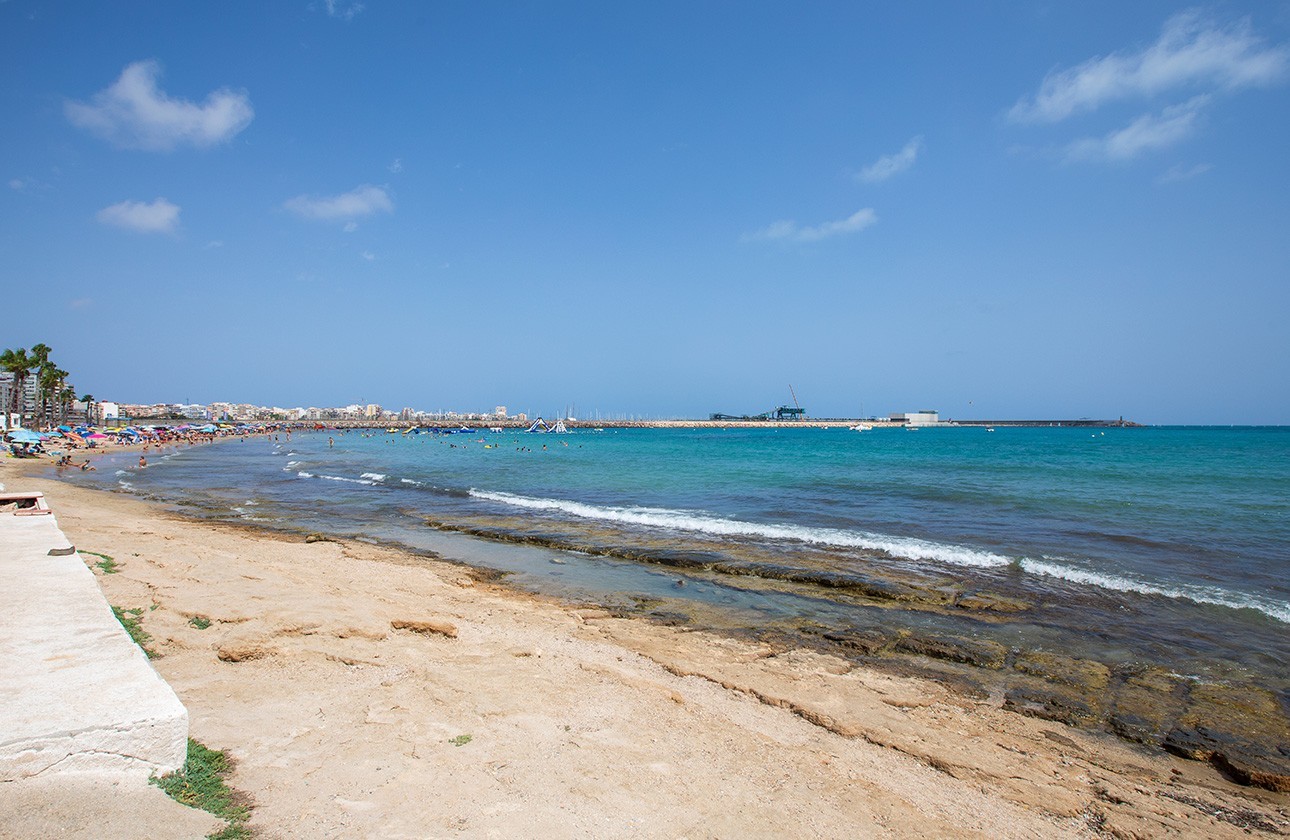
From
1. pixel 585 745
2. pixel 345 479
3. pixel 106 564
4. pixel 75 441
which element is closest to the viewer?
pixel 585 745

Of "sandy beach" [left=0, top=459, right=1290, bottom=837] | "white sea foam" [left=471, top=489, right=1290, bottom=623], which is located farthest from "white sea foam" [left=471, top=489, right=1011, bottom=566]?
"sandy beach" [left=0, top=459, right=1290, bottom=837]

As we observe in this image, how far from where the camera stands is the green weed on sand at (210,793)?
3.56 metres

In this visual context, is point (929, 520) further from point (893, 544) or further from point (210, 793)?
point (210, 793)

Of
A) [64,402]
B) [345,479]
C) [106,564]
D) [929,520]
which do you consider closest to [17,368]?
[64,402]

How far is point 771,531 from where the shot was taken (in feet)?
59.9

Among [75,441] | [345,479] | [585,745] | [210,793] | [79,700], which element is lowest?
[345,479]

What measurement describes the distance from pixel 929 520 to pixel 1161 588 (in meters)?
8.11

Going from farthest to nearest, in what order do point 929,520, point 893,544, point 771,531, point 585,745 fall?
point 929,520
point 771,531
point 893,544
point 585,745

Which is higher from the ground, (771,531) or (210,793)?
(210,793)

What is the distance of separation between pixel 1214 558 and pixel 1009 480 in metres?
18.8

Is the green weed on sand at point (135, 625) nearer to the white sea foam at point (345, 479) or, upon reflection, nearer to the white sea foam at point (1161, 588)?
the white sea foam at point (1161, 588)

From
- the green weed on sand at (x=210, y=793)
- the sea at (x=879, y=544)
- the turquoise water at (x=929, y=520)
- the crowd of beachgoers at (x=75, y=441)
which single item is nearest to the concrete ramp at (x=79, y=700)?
the green weed on sand at (x=210, y=793)

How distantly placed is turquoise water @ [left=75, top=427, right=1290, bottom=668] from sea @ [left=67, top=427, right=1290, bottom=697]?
0.26 ft

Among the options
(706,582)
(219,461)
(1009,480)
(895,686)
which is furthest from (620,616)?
(219,461)
